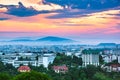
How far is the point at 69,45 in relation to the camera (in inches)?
3996

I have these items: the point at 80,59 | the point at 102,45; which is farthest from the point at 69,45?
the point at 80,59

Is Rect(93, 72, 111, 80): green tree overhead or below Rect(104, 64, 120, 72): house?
overhead

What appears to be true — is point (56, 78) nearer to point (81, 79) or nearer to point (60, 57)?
point (81, 79)

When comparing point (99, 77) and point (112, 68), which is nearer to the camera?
point (99, 77)

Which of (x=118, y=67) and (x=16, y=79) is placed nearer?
(x=16, y=79)

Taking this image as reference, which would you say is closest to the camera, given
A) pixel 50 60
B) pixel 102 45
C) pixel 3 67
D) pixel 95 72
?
pixel 95 72

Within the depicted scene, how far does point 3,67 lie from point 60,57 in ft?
29.9

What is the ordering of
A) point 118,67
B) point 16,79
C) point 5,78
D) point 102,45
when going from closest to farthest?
point 16,79 < point 5,78 < point 118,67 < point 102,45

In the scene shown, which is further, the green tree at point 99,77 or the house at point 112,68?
the house at point 112,68

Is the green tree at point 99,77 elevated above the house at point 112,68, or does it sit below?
above

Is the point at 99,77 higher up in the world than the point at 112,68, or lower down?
higher up

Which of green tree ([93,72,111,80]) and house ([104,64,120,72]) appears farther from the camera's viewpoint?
house ([104,64,120,72])

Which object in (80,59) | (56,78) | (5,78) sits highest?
(5,78)

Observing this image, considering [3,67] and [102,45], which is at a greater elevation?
[3,67]
